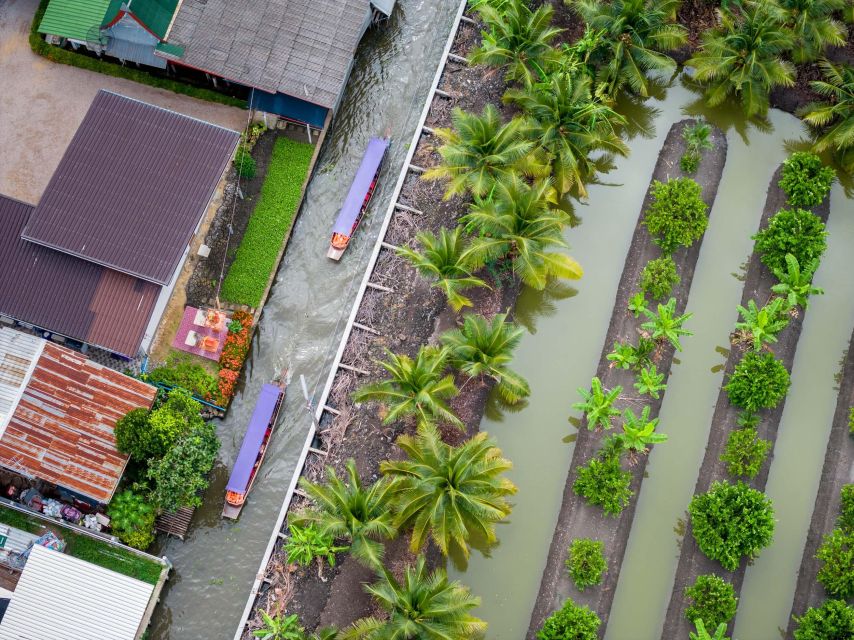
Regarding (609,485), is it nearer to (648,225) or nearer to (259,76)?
(648,225)

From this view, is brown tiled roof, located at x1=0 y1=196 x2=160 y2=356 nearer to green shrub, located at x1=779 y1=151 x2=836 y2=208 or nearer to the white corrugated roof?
the white corrugated roof

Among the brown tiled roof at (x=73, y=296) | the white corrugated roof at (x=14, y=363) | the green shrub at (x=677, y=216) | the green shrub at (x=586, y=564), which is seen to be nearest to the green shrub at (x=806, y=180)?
the green shrub at (x=677, y=216)

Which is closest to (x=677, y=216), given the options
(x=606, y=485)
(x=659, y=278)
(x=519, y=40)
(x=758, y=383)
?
(x=659, y=278)

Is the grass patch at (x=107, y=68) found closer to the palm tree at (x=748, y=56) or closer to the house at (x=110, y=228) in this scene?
the house at (x=110, y=228)

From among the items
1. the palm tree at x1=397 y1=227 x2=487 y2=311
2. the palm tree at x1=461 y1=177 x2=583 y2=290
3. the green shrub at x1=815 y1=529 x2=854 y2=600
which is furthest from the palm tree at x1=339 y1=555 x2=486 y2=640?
the green shrub at x1=815 y1=529 x2=854 y2=600

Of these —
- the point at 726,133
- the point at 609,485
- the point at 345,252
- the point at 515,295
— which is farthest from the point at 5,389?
the point at 726,133

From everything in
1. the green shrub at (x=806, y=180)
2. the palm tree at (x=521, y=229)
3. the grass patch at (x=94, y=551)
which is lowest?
the grass patch at (x=94, y=551)

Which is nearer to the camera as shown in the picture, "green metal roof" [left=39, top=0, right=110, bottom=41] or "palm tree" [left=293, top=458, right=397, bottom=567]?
"palm tree" [left=293, top=458, right=397, bottom=567]
